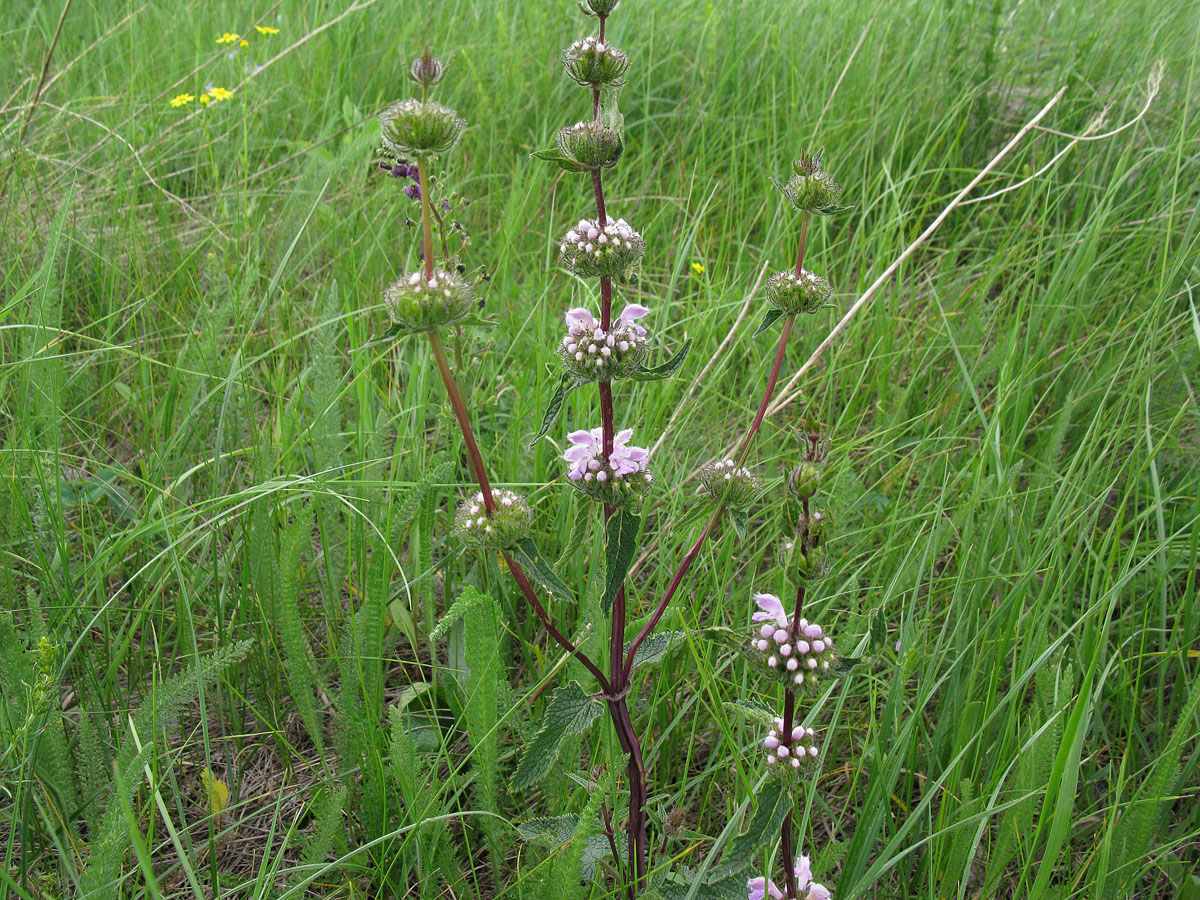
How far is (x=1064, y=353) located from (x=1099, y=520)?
1.63 ft

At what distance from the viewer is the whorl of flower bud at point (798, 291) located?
4.28 ft

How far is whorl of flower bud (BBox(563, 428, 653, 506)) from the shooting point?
1.28 m

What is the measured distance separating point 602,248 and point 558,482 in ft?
1.95

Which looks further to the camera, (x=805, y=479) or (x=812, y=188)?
(x=812, y=188)

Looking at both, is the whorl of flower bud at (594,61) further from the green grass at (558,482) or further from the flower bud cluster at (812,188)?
the green grass at (558,482)

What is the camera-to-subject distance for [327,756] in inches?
65.9

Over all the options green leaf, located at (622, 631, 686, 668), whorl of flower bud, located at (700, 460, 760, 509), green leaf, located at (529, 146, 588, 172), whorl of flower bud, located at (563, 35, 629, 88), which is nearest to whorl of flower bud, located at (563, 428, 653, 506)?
whorl of flower bud, located at (700, 460, 760, 509)

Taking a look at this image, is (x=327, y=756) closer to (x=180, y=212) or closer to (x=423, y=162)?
(x=423, y=162)

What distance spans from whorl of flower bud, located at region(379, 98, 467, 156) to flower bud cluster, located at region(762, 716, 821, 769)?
875 millimetres

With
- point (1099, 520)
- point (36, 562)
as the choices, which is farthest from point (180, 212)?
point (1099, 520)

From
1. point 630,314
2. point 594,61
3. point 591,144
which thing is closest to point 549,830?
point 630,314

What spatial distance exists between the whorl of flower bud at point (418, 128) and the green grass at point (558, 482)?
73 cm

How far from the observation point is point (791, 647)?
45.3 inches

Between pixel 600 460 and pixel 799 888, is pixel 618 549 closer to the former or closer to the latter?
pixel 600 460
